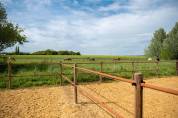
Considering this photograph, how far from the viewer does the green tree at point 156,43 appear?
37438mm

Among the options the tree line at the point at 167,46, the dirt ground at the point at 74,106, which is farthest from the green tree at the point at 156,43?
the dirt ground at the point at 74,106

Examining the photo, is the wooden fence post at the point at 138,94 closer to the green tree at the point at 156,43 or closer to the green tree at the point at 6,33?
the green tree at the point at 6,33

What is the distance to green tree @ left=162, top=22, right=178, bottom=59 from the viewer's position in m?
30.5

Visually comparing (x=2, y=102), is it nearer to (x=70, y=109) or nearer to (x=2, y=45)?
(x=70, y=109)

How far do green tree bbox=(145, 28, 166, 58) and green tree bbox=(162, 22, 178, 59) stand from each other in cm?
503

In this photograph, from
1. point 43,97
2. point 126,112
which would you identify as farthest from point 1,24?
point 126,112

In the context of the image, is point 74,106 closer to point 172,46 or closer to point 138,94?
point 138,94

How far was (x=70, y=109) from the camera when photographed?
4980 mm

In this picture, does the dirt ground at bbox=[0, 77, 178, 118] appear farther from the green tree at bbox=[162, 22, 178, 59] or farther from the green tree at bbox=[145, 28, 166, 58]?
the green tree at bbox=[145, 28, 166, 58]

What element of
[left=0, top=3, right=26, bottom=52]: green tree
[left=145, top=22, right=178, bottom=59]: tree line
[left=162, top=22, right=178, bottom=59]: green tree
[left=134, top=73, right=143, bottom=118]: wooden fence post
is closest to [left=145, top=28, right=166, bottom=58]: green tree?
[left=145, top=22, right=178, bottom=59]: tree line

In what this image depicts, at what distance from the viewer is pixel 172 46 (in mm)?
30719

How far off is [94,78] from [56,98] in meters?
4.49

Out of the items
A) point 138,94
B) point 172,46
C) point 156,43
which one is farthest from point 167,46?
point 138,94

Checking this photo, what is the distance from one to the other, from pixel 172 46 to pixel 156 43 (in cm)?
736
